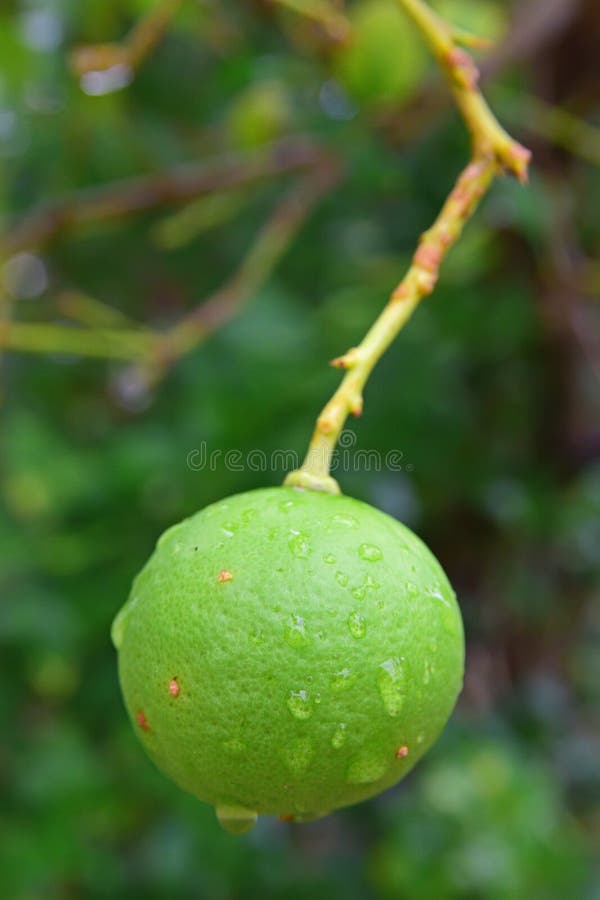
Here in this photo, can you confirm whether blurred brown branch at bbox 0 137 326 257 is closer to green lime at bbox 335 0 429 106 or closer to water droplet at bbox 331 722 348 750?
green lime at bbox 335 0 429 106

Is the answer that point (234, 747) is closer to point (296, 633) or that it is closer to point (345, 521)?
point (296, 633)

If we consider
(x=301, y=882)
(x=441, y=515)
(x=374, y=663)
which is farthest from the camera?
(x=441, y=515)

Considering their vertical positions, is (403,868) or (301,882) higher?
(403,868)

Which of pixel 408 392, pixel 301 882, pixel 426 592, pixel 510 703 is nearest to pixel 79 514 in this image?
pixel 408 392

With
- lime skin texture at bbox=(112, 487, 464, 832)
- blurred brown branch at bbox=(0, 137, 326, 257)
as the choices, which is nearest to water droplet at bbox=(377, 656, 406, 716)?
Answer: lime skin texture at bbox=(112, 487, 464, 832)

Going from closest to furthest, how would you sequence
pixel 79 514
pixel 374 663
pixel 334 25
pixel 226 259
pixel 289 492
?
1. pixel 374 663
2. pixel 289 492
3. pixel 334 25
4. pixel 79 514
5. pixel 226 259

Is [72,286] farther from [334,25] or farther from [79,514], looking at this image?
[334,25]

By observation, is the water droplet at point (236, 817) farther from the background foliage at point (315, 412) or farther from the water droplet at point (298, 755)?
the background foliage at point (315, 412)

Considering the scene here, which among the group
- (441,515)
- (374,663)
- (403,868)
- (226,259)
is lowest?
(403,868)

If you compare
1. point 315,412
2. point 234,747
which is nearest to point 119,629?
point 234,747
